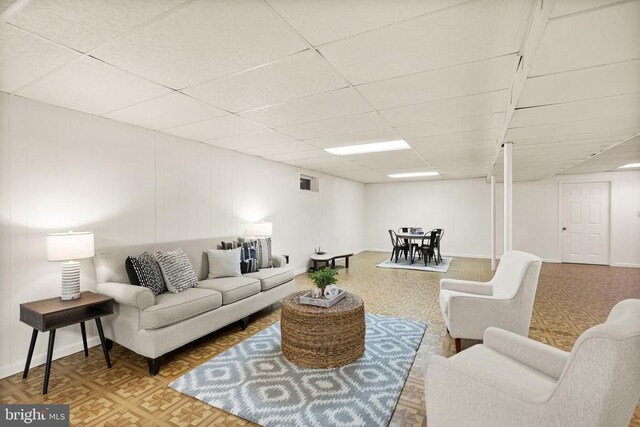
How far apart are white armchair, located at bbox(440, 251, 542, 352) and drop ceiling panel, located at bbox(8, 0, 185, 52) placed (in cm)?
308

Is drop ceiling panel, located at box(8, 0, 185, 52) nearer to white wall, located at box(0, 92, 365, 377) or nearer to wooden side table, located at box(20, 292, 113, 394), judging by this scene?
white wall, located at box(0, 92, 365, 377)

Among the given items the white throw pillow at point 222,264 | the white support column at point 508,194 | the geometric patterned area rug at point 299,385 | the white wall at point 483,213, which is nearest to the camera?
the geometric patterned area rug at point 299,385

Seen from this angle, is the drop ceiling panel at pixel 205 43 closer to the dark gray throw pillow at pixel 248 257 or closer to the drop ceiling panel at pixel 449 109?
the drop ceiling panel at pixel 449 109

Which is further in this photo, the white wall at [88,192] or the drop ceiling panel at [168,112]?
the drop ceiling panel at [168,112]

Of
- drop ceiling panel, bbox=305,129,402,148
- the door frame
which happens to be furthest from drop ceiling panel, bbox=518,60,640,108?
the door frame

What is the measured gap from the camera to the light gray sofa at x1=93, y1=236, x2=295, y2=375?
2523 mm

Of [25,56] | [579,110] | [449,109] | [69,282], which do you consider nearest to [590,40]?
[449,109]

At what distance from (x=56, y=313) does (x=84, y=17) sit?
84.6 inches

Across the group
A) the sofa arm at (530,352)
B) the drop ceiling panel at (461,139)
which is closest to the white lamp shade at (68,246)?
the sofa arm at (530,352)

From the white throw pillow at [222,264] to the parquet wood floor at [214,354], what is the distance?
668mm

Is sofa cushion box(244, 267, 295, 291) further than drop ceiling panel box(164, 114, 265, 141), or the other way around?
sofa cushion box(244, 267, 295, 291)

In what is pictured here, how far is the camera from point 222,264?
375 centimetres

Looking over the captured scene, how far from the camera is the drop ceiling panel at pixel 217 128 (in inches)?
131

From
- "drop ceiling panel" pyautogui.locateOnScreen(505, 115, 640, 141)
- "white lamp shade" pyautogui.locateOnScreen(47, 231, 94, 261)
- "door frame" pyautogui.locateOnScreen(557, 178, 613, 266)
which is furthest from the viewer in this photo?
"door frame" pyautogui.locateOnScreen(557, 178, 613, 266)
